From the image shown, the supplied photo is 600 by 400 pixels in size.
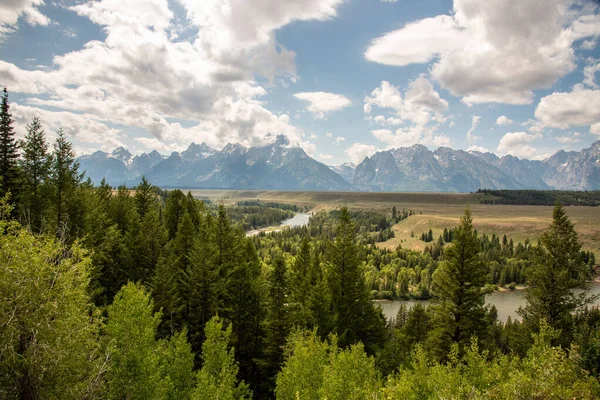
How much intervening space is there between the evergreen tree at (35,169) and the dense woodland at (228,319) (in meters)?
0.15

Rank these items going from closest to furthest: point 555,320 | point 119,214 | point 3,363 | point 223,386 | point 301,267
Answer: point 3,363 < point 223,386 < point 555,320 < point 301,267 < point 119,214

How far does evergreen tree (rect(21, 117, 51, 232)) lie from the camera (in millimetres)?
38000

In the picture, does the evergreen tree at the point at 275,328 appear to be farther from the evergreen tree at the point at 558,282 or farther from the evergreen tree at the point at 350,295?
the evergreen tree at the point at 558,282

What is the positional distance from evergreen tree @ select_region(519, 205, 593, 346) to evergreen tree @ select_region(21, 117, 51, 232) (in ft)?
168

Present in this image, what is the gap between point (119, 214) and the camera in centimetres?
5175

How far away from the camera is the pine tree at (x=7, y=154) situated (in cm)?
3790

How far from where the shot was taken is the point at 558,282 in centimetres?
2884

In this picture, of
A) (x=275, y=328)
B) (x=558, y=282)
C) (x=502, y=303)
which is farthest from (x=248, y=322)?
(x=502, y=303)

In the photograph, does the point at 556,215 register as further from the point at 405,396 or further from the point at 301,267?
the point at 301,267

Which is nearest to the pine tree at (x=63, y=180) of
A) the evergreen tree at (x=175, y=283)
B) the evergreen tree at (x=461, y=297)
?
the evergreen tree at (x=175, y=283)

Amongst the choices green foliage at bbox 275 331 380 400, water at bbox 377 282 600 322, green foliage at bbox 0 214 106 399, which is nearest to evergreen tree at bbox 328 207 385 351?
green foliage at bbox 275 331 380 400

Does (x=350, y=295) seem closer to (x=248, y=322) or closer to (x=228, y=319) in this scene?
(x=248, y=322)

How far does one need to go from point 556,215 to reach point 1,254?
136 feet

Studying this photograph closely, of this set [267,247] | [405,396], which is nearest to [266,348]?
[405,396]
